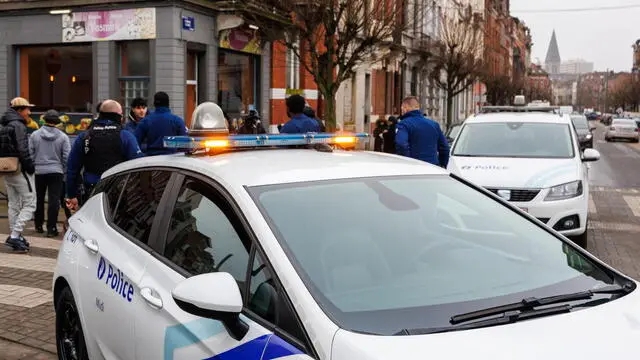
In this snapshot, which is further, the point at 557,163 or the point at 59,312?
the point at 557,163

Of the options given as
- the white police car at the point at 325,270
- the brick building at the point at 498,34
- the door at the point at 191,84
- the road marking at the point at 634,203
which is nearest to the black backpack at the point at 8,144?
the white police car at the point at 325,270

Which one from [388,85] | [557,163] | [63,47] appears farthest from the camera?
[388,85]

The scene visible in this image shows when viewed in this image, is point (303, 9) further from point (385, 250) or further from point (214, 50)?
point (385, 250)

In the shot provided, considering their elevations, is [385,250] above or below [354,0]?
below

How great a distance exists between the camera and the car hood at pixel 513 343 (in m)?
2.18

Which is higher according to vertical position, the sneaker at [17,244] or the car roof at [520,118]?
the car roof at [520,118]

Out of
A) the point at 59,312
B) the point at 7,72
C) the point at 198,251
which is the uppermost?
the point at 7,72

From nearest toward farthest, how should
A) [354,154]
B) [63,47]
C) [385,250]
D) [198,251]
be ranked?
[385,250] → [198,251] → [354,154] → [63,47]

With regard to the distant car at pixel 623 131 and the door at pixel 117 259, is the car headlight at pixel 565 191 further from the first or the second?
the distant car at pixel 623 131

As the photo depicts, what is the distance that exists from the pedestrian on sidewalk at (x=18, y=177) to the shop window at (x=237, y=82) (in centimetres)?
1048

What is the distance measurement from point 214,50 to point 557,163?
454 inches

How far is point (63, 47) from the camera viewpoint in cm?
1814

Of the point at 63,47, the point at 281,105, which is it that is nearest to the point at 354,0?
the point at 281,105

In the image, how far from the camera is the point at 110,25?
17047mm
